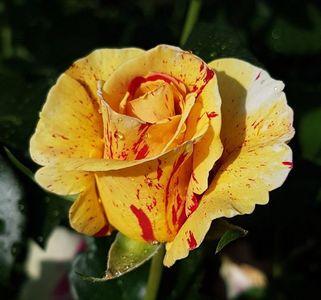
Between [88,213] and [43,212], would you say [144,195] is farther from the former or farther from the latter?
[43,212]

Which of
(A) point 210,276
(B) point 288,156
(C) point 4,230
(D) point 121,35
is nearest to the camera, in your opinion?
(B) point 288,156

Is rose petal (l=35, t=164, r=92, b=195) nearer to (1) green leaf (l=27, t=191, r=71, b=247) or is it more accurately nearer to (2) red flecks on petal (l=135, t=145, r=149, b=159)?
(2) red flecks on petal (l=135, t=145, r=149, b=159)

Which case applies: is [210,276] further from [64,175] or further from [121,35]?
[64,175]

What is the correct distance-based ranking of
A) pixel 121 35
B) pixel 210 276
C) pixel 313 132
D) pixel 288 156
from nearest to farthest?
1. pixel 288 156
2. pixel 313 132
3. pixel 210 276
4. pixel 121 35

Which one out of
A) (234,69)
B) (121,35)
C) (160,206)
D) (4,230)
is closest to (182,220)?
(160,206)

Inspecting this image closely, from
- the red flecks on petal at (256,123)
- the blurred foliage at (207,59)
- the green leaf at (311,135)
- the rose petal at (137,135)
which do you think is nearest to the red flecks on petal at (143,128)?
the rose petal at (137,135)

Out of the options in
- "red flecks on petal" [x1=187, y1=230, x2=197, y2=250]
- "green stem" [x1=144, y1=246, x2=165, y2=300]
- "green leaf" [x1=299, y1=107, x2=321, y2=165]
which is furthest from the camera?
"green leaf" [x1=299, y1=107, x2=321, y2=165]

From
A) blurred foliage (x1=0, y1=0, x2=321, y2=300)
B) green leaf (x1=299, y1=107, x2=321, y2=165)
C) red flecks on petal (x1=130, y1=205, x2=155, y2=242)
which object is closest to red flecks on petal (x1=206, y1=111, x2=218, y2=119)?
red flecks on petal (x1=130, y1=205, x2=155, y2=242)
